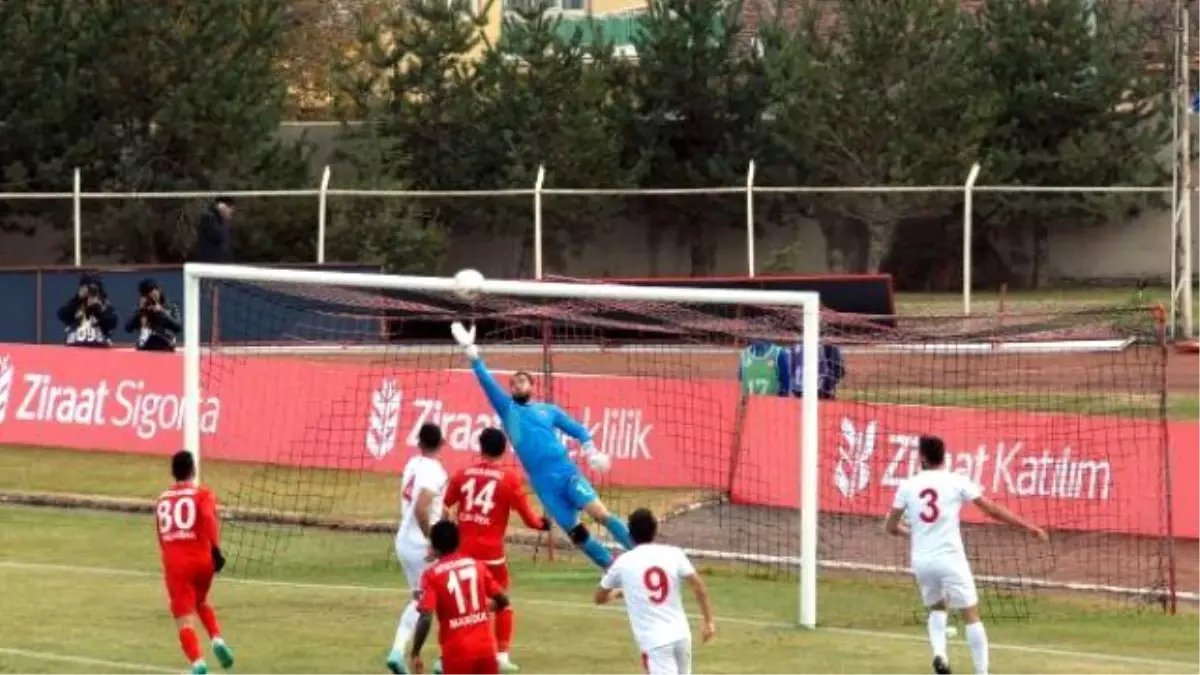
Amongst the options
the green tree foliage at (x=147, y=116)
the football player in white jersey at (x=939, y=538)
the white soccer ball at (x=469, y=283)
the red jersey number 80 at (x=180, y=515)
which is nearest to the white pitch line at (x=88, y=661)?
the red jersey number 80 at (x=180, y=515)

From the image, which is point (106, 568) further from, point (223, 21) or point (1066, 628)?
point (223, 21)

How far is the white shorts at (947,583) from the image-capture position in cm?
1762

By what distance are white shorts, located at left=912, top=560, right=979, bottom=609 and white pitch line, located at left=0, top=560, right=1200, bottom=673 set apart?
1.58 m

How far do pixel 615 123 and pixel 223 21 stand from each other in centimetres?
902

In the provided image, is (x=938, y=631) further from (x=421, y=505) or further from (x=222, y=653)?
(x=222, y=653)

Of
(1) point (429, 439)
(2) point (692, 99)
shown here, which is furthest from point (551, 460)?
(2) point (692, 99)

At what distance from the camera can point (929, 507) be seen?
58.0 ft

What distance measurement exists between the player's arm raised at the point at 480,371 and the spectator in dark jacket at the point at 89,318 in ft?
46.3

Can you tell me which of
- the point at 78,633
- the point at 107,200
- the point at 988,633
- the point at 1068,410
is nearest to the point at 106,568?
the point at 78,633

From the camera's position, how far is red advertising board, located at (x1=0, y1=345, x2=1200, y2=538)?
2564 centimetres

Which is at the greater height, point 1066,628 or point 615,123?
point 615,123

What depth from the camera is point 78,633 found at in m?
19.8

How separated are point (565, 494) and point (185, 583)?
3.97 m

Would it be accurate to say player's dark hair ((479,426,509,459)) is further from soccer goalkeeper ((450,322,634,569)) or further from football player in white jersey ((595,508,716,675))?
football player in white jersey ((595,508,716,675))
